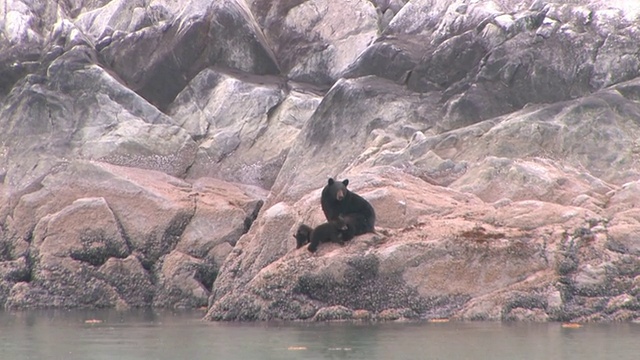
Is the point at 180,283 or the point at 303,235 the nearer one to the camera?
the point at 303,235

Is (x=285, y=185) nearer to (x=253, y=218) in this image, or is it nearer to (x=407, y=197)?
(x=253, y=218)

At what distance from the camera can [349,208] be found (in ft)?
75.9

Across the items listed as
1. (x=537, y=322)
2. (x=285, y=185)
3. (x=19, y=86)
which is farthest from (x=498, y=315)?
(x=19, y=86)

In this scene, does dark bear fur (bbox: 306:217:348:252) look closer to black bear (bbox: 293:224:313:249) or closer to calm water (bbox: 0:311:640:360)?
black bear (bbox: 293:224:313:249)

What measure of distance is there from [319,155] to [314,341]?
11.6 metres

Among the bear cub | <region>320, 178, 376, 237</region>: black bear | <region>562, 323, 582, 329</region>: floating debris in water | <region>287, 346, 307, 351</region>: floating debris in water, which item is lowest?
<region>287, 346, 307, 351</region>: floating debris in water

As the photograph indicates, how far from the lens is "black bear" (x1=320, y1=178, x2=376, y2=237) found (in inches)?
907

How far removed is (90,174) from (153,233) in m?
2.72

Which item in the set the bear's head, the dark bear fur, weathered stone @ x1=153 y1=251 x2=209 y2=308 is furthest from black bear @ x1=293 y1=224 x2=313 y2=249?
weathered stone @ x1=153 y1=251 x2=209 y2=308

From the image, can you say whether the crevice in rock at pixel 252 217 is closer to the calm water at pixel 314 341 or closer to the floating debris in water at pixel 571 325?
the calm water at pixel 314 341

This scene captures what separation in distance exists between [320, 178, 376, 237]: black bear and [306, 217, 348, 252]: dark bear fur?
0.44 ft

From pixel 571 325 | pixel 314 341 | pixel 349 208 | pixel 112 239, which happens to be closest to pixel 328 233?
pixel 349 208

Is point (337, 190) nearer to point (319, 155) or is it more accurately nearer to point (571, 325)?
point (571, 325)

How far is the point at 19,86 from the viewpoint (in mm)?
35406
